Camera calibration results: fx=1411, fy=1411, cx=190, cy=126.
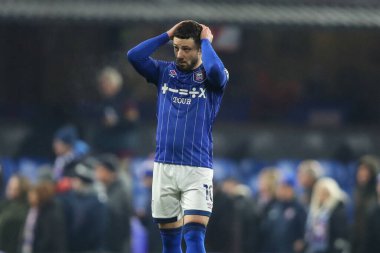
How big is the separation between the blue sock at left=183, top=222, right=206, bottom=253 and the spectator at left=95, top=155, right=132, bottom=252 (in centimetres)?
607

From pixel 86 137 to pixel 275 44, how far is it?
3.75 meters

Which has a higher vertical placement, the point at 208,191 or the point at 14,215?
the point at 208,191

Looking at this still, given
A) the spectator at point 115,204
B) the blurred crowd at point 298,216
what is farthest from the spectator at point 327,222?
A: the spectator at point 115,204

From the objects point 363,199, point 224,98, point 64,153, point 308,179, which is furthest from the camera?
point 224,98

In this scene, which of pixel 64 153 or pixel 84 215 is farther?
pixel 64 153

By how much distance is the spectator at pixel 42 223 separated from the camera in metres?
16.0

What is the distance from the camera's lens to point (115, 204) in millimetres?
16609

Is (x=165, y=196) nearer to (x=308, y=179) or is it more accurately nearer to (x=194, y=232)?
(x=194, y=232)

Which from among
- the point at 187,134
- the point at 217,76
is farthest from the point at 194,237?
the point at 217,76

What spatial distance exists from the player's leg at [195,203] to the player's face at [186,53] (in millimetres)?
775

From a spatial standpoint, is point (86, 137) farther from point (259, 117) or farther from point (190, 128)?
point (190, 128)

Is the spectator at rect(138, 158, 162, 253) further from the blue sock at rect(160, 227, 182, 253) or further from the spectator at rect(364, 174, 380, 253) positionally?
the blue sock at rect(160, 227, 182, 253)

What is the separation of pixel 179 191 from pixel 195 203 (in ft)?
0.68

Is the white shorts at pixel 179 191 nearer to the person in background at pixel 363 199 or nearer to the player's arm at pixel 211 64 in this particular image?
the player's arm at pixel 211 64
